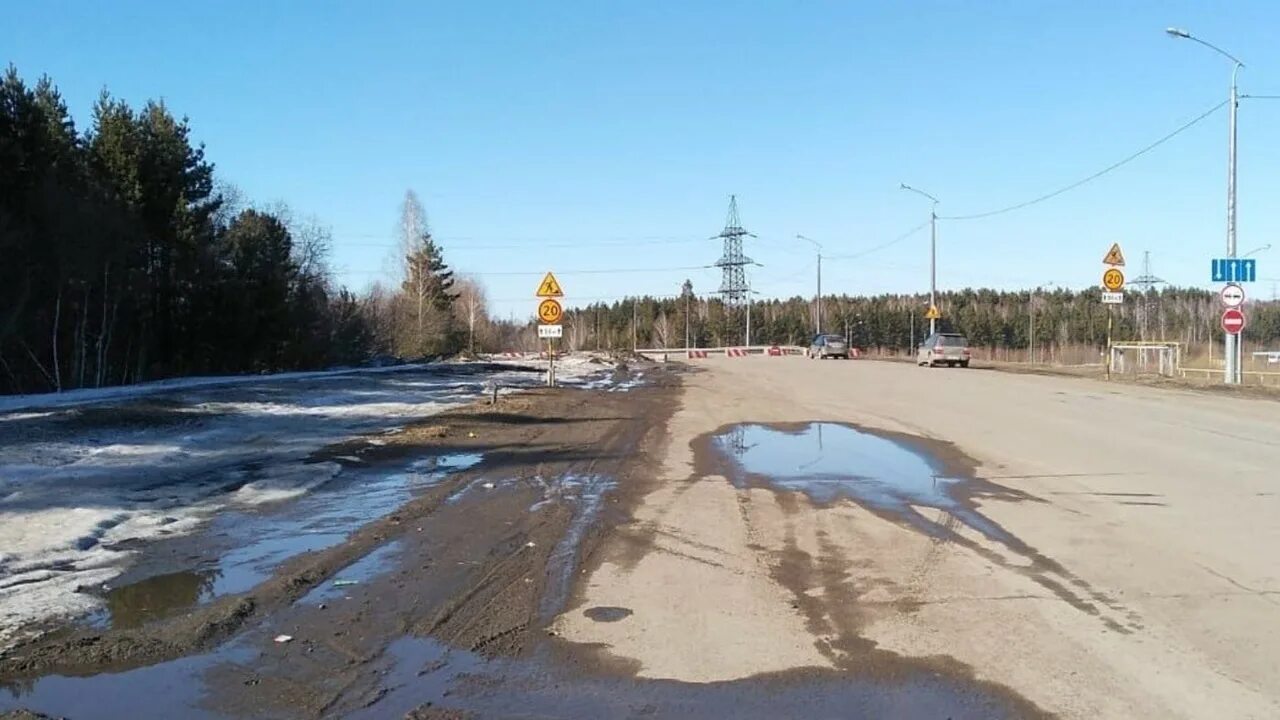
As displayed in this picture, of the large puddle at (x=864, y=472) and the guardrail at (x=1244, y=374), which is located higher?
the guardrail at (x=1244, y=374)

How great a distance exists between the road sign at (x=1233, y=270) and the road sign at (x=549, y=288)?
1988 cm

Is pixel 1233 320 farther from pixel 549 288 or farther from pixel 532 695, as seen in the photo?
pixel 532 695

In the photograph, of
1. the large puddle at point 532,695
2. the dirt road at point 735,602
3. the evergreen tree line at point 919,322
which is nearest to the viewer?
the large puddle at point 532,695

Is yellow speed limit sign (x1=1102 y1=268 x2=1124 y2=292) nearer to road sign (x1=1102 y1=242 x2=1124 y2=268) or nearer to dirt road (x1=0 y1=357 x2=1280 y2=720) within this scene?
road sign (x1=1102 y1=242 x2=1124 y2=268)

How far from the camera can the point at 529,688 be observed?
17.1 ft

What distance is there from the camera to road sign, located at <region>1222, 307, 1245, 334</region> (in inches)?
1110

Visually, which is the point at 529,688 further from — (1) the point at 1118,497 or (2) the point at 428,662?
(1) the point at 1118,497

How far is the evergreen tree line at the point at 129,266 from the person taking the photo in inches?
1016

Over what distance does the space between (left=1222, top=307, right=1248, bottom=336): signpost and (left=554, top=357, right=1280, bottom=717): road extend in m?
13.8

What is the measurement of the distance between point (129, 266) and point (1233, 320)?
34.1 meters

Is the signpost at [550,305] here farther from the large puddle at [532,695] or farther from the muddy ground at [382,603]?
the large puddle at [532,695]

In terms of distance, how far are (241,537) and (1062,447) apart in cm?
1243

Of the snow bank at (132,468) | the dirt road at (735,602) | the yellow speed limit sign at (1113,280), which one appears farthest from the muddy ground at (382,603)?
the yellow speed limit sign at (1113,280)

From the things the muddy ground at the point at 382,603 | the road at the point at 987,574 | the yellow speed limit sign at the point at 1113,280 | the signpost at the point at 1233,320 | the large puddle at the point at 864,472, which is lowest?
the large puddle at the point at 864,472
